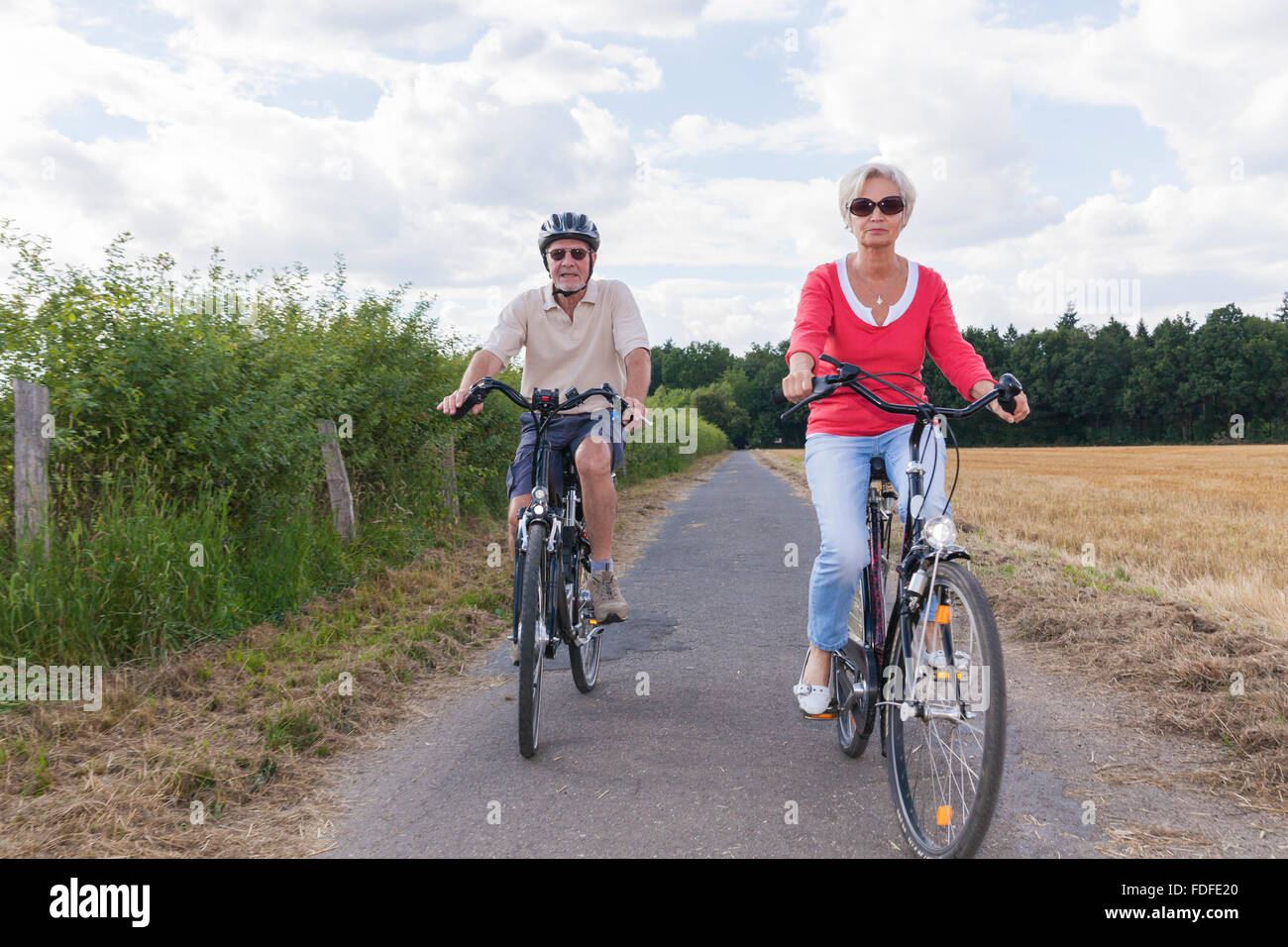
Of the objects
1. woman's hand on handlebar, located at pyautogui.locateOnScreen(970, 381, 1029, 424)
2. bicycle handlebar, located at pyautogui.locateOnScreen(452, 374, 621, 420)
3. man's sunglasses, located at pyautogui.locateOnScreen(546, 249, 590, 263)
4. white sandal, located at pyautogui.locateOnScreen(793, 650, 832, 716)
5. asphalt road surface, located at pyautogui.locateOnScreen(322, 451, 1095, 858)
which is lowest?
asphalt road surface, located at pyautogui.locateOnScreen(322, 451, 1095, 858)

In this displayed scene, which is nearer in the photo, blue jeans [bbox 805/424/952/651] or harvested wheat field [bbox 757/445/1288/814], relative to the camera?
blue jeans [bbox 805/424/952/651]

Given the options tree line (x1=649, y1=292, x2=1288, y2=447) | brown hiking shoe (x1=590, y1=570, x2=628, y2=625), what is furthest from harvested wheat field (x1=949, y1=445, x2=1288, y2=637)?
tree line (x1=649, y1=292, x2=1288, y2=447)

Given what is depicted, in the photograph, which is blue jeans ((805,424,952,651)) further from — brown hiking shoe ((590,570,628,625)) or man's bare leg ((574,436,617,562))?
brown hiking shoe ((590,570,628,625))

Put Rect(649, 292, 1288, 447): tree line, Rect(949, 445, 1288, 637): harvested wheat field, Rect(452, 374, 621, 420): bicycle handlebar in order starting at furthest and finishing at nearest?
1. Rect(649, 292, 1288, 447): tree line
2. Rect(949, 445, 1288, 637): harvested wheat field
3. Rect(452, 374, 621, 420): bicycle handlebar

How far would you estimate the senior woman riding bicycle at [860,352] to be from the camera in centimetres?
316

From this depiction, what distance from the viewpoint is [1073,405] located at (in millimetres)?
94875

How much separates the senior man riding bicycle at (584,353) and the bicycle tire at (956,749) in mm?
1838

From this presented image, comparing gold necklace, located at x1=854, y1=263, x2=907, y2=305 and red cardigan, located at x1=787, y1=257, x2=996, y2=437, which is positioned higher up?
gold necklace, located at x1=854, y1=263, x2=907, y2=305

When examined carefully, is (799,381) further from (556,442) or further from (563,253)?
(563,253)

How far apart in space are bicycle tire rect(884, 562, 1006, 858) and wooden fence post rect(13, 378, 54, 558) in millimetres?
4190

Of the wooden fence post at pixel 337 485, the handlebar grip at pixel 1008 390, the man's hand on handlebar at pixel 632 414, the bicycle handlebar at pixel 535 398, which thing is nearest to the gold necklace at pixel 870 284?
the handlebar grip at pixel 1008 390

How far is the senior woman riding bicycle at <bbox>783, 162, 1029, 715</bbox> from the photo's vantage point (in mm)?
3162
